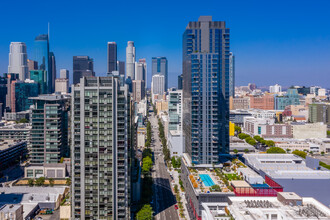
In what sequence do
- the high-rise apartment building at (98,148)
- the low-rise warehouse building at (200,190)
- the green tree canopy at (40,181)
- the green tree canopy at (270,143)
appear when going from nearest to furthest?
1. the high-rise apartment building at (98,148)
2. the low-rise warehouse building at (200,190)
3. the green tree canopy at (40,181)
4. the green tree canopy at (270,143)

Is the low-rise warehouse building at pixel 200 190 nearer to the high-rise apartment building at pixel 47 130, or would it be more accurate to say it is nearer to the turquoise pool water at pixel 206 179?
the turquoise pool water at pixel 206 179

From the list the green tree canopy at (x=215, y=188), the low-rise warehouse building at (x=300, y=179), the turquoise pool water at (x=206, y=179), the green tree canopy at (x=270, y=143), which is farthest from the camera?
the green tree canopy at (x=270, y=143)

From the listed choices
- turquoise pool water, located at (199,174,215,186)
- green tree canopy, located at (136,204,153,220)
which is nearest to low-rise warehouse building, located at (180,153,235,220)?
turquoise pool water, located at (199,174,215,186)

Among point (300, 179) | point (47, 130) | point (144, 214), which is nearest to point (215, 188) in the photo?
point (144, 214)

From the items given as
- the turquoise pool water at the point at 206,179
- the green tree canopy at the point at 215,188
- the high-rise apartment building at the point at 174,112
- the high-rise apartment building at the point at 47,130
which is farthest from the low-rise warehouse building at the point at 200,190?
the high-rise apartment building at the point at 174,112

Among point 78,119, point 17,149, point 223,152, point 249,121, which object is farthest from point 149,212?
point 249,121

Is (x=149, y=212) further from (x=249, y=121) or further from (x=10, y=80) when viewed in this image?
(x=10, y=80)
